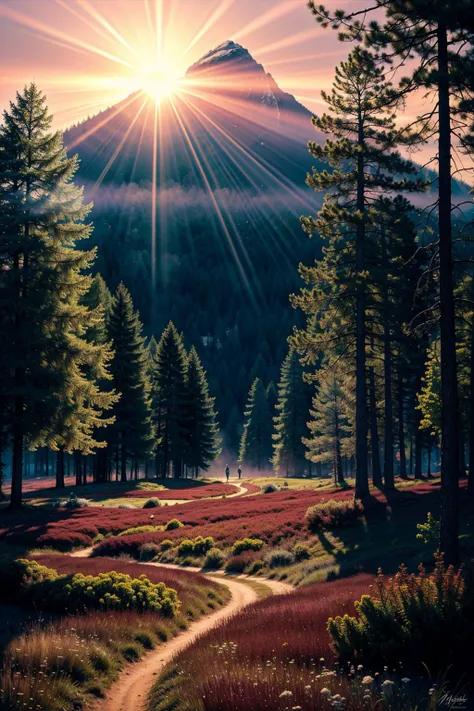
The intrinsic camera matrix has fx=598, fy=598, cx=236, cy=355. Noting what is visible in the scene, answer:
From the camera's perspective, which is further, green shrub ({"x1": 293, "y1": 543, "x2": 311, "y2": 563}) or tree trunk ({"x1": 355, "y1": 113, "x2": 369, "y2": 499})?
tree trunk ({"x1": 355, "y1": 113, "x2": 369, "y2": 499})

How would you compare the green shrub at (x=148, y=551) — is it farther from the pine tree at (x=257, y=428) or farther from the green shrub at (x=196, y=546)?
the pine tree at (x=257, y=428)

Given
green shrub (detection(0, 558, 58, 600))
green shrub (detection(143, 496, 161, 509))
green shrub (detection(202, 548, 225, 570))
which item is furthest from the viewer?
green shrub (detection(143, 496, 161, 509))

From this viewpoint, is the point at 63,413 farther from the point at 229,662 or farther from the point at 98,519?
the point at 229,662

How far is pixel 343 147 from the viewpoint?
89.6ft

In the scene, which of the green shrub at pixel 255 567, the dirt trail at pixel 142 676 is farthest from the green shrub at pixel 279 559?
the dirt trail at pixel 142 676

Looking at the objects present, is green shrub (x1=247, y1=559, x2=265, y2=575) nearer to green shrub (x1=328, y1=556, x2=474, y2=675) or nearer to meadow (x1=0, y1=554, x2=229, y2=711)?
meadow (x1=0, y1=554, x2=229, y2=711)

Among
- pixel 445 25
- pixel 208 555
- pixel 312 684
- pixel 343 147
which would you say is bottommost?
pixel 208 555

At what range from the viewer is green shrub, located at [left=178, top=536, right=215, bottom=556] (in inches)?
1038

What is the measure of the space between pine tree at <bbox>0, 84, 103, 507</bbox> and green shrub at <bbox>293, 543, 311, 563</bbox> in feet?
44.1

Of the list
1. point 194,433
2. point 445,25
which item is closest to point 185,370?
point 194,433

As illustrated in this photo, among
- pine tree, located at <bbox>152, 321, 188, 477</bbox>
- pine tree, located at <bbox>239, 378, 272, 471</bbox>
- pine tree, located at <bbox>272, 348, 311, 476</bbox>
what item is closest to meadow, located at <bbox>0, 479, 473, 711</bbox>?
pine tree, located at <bbox>152, 321, 188, 477</bbox>

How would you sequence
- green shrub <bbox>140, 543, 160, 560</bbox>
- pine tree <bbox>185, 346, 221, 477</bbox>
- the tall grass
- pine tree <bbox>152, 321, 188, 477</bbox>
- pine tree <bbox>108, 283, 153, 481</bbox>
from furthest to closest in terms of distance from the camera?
pine tree <bbox>185, 346, 221, 477</bbox>, pine tree <bbox>152, 321, 188, 477</bbox>, pine tree <bbox>108, 283, 153, 481</bbox>, green shrub <bbox>140, 543, 160, 560</bbox>, the tall grass

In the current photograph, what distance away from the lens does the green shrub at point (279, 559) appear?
2325 cm

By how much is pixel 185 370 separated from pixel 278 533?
45587 mm
